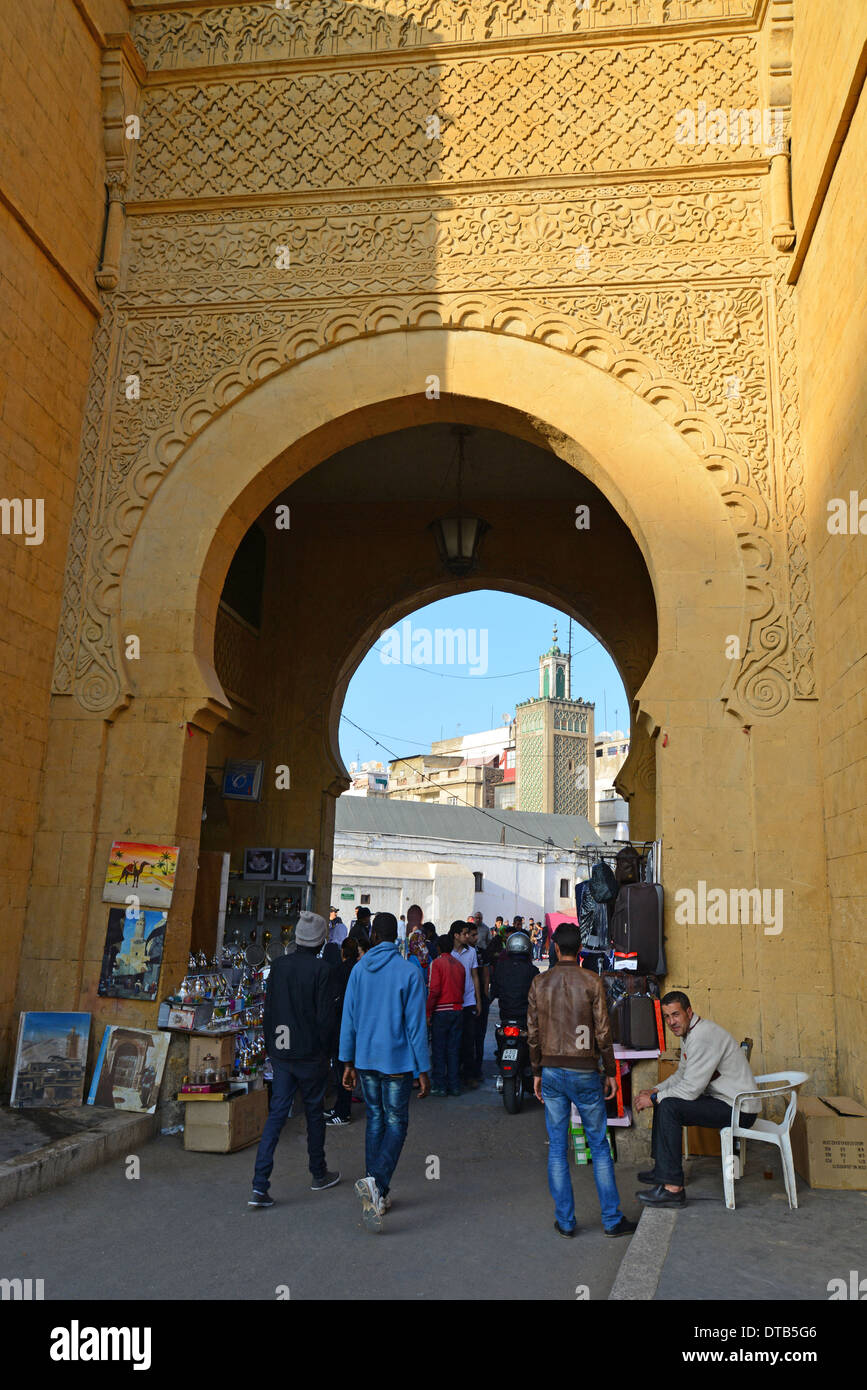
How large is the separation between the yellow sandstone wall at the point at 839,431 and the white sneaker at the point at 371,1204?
8.02ft

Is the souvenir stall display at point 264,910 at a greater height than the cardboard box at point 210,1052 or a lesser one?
greater

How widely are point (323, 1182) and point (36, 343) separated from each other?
5190 millimetres

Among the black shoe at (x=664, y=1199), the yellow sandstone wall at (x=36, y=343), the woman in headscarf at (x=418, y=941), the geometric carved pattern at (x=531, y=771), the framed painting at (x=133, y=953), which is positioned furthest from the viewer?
the geometric carved pattern at (x=531, y=771)

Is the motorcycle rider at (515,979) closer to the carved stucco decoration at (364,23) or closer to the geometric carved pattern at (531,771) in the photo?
the carved stucco decoration at (364,23)

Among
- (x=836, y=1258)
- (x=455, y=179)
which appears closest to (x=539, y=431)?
(x=455, y=179)

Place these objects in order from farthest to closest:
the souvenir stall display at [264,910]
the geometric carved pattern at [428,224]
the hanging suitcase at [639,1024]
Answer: the souvenir stall display at [264,910], the geometric carved pattern at [428,224], the hanging suitcase at [639,1024]

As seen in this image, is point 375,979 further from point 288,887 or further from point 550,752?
point 550,752

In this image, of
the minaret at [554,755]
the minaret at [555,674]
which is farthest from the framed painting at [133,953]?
the minaret at [555,674]

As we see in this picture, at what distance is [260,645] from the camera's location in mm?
10773

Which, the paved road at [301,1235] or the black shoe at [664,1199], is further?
the black shoe at [664,1199]

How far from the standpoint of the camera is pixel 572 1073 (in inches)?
162

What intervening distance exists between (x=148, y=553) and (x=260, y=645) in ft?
14.1

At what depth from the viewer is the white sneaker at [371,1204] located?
13.2 feet
